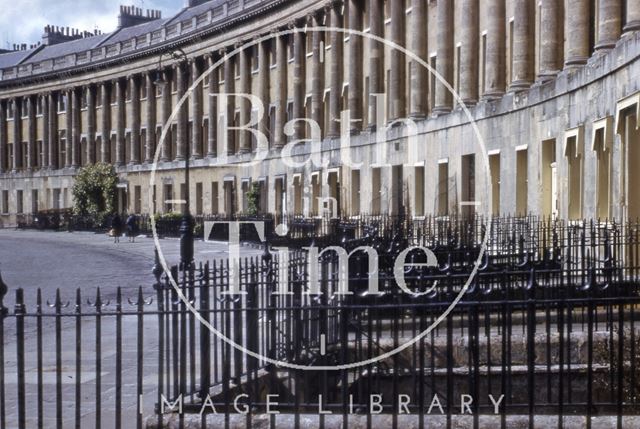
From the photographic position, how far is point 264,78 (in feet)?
187

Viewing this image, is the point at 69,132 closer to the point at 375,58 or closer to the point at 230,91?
the point at 230,91

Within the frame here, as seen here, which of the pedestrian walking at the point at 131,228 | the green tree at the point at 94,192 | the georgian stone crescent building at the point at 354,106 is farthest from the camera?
the green tree at the point at 94,192

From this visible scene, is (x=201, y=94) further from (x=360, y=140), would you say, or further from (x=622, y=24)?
(x=622, y=24)

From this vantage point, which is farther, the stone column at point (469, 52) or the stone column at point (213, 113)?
the stone column at point (213, 113)

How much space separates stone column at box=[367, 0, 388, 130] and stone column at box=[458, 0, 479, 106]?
8860 mm

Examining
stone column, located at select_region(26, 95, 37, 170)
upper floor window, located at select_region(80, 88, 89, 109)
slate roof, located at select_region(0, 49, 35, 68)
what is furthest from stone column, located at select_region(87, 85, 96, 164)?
slate roof, located at select_region(0, 49, 35, 68)

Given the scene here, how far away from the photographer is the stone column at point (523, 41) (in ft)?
88.4

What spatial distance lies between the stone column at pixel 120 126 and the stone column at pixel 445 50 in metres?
45.5

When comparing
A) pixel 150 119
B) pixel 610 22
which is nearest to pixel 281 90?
pixel 150 119

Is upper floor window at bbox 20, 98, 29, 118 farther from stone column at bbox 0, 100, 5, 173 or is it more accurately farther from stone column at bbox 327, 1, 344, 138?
stone column at bbox 327, 1, 344, 138

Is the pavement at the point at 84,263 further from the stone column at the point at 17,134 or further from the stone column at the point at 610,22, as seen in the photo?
the stone column at the point at 17,134

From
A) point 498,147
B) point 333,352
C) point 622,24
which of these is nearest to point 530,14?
point 498,147

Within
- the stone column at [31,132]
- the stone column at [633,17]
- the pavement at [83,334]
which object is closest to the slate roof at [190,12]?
the stone column at [31,132]

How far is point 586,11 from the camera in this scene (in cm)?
2269
